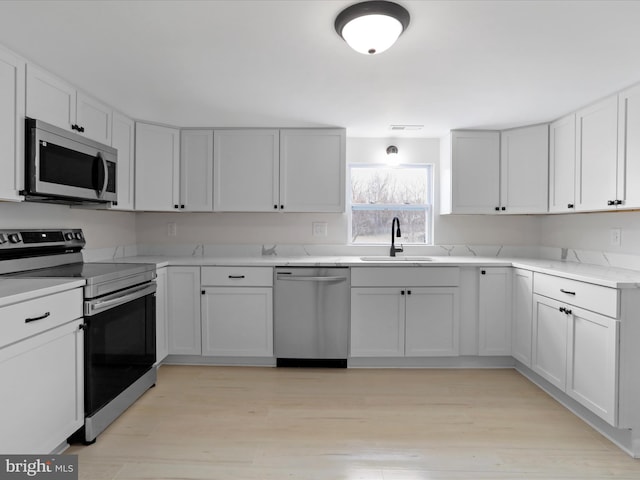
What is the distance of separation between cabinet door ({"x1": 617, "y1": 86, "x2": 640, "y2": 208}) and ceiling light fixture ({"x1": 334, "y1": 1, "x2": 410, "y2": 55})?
5.61 feet

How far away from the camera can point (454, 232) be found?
3.77 m

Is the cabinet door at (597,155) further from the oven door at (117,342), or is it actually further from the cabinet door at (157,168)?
the cabinet door at (157,168)

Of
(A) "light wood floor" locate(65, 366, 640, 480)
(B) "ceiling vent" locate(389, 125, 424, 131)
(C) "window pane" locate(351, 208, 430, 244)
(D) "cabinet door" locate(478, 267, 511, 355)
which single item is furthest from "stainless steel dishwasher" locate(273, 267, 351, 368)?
(B) "ceiling vent" locate(389, 125, 424, 131)

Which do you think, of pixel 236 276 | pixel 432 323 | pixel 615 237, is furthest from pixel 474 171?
pixel 236 276

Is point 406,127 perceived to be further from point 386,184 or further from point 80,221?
point 80,221

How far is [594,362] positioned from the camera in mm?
2152

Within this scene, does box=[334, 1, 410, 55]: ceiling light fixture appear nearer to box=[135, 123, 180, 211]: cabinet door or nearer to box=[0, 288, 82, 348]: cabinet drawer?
box=[0, 288, 82, 348]: cabinet drawer

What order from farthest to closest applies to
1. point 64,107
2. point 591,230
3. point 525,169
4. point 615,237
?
1. point 525,169
2. point 591,230
3. point 615,237
4. point 64,107

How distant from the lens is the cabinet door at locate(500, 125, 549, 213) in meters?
3.22

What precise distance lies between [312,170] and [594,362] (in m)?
2.52

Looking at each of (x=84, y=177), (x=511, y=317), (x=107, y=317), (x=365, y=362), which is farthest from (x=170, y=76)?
(x=511, y=317)

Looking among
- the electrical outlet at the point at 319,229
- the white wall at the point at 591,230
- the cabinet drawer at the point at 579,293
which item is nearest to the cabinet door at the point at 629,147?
the white wall at the point at 591,230

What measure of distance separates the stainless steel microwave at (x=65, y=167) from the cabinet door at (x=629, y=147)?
3470 mm

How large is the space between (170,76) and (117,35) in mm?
492
